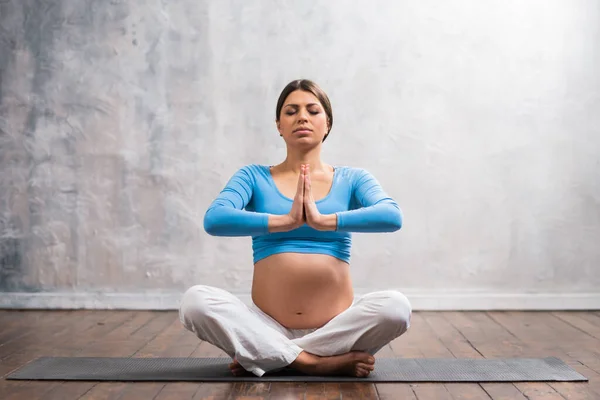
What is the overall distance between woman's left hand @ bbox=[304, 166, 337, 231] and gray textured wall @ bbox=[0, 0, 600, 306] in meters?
1.86

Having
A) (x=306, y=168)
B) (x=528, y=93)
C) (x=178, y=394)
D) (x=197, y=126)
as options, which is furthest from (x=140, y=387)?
(x=528, y=93)

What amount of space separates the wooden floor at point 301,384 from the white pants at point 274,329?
0.34 feet

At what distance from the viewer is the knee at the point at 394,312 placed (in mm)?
2395

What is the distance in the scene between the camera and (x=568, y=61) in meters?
4.29

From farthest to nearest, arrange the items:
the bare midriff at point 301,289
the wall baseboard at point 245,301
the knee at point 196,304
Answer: the wall baseboard at point 245,301
the bare midriff at point 301,289
the knee at point 196,304

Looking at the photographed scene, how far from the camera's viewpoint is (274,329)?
2.49 m

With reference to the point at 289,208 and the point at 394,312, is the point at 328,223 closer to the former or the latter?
the point at 289,208

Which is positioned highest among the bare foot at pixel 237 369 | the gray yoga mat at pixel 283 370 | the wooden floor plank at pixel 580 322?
the bare foot at pixel 237 369

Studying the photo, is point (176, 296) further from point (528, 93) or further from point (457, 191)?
point (528, 93)

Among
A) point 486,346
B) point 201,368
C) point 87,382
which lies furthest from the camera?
point 486,346

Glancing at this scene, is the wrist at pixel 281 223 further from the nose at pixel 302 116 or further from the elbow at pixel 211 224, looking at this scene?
the nose at pixel 302 116

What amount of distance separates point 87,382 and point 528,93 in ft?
Answer: 9.67

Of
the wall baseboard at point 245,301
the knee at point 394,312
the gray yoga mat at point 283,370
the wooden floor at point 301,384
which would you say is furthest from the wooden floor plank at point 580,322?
the knee at point 394,312

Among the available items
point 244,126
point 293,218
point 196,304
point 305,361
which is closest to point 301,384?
point 305,361
